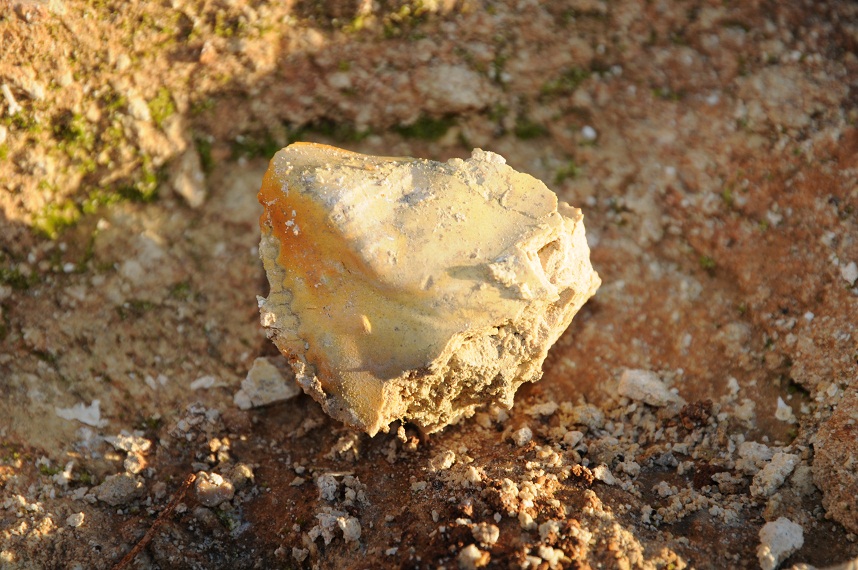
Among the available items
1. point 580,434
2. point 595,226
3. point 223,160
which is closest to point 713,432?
point 580,434

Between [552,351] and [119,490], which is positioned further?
[552,351]

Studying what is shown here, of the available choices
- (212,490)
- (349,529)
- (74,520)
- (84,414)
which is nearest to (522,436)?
(349,529)

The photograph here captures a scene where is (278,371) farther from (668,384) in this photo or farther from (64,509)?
(668,384)

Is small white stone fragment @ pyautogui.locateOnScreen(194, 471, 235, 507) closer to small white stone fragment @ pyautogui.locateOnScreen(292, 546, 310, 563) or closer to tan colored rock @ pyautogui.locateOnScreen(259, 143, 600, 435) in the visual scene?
small white stone fragment @ pyautogui.locateOnScreen(292, 546, 310, 563)

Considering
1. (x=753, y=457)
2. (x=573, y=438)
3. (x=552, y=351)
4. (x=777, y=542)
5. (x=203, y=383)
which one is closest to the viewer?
(x=777, y=542)

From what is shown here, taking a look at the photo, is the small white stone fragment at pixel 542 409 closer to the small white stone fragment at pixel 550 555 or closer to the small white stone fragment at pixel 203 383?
the small white stone fragment at pixel 550 555

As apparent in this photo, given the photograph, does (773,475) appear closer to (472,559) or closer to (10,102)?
(472,559)

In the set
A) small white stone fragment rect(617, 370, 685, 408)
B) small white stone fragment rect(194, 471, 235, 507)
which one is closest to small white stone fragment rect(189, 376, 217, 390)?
small white stone fragment rect(194, 471, 235, 507)

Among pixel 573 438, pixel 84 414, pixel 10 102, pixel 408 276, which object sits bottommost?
pixel 573 438
